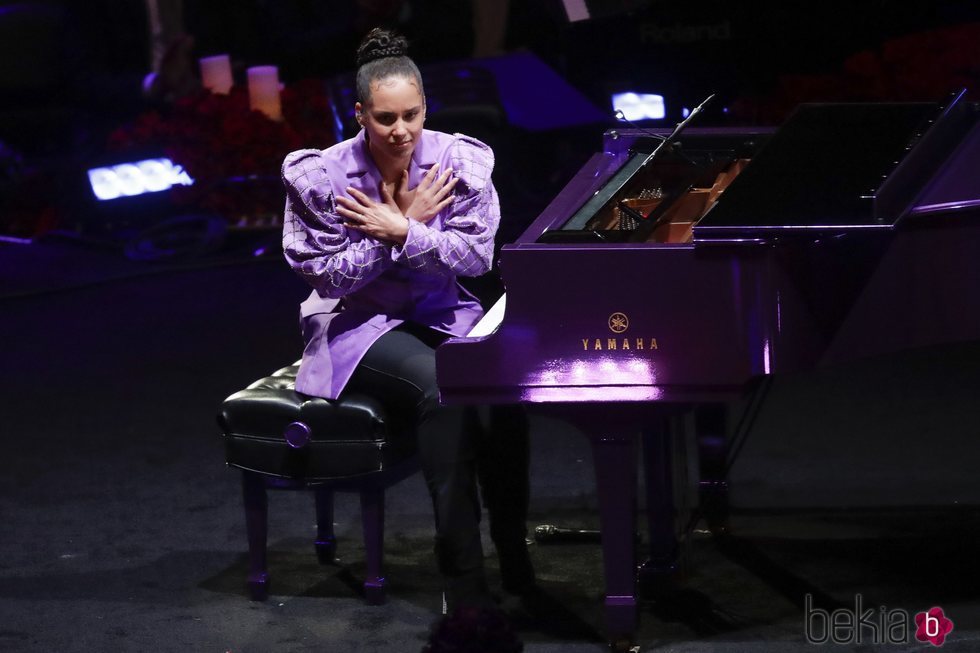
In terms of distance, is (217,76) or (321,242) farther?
(217,76)

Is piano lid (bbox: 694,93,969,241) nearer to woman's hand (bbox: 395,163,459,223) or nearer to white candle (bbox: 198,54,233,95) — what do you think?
woman's hand (bbox: 395,163,459,223)

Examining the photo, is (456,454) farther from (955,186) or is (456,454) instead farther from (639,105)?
(639,105)

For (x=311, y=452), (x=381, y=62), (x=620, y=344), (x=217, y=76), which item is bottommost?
(x=311, y=452)

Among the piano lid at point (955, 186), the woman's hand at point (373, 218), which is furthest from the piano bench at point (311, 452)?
the piano lid at point (955, 186)

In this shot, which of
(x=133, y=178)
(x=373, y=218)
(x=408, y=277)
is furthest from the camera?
(x=133, y=178)

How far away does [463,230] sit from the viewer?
3.53 meters

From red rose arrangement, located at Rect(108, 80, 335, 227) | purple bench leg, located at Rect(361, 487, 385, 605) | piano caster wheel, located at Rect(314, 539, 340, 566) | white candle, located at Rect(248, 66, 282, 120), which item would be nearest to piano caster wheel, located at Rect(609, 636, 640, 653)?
purple bench leg, located at Rect(361, 487, 385, 605)

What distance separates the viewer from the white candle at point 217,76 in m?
7.83

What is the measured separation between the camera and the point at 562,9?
3910mm

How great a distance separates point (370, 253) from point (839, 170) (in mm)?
989

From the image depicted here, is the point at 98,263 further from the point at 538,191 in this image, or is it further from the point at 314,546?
the point at 314,546

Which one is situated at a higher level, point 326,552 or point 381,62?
point 381,62

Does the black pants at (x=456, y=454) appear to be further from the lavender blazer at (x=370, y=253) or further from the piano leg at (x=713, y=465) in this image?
the piano leg at (x=713, y=465)

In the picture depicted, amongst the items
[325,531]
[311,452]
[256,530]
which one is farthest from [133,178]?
[311,452]
